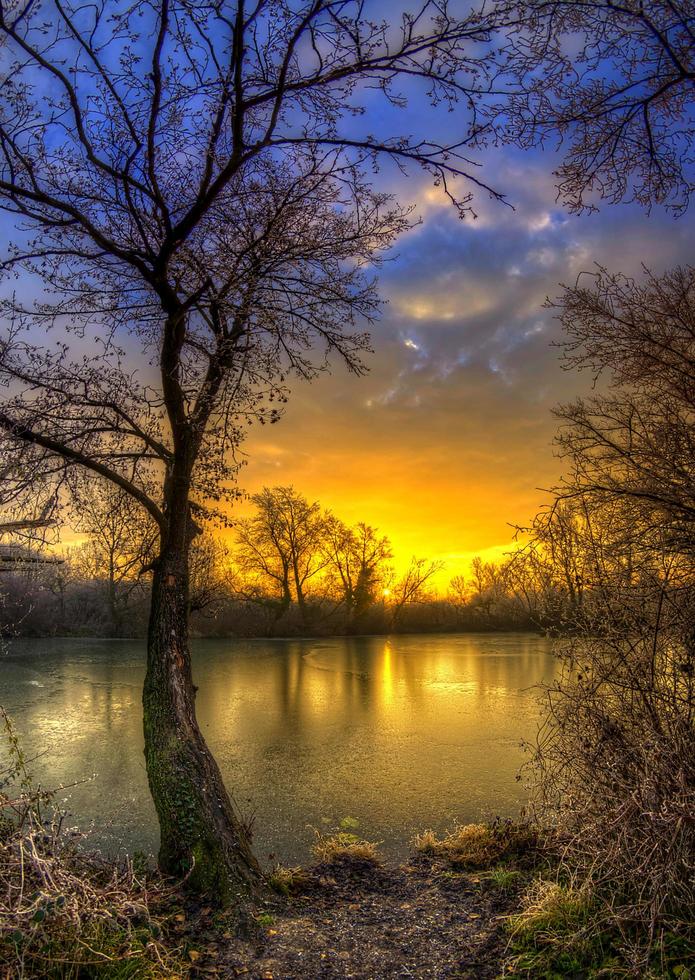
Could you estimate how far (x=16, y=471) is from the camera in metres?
5.05

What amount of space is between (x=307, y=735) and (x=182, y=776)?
750cm

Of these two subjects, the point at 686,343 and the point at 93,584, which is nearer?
the point at 686,343

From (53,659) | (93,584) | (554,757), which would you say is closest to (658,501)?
(554,757)

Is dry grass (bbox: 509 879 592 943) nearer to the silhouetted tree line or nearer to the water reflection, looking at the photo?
the water reflection

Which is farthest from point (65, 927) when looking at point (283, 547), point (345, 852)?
point (283, 547)

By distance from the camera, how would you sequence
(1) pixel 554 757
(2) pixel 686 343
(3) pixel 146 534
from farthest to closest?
(3) pixel 146 534, (2) pixel 686 343, (1) pixel 554 757

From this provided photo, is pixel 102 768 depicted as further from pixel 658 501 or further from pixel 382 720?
pixel 658 501

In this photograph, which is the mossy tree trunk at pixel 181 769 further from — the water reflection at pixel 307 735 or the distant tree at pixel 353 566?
the distant tree at pixel 353 566

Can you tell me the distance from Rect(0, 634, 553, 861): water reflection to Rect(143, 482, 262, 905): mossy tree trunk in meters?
1.89

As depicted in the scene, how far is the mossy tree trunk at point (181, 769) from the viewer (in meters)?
4.55

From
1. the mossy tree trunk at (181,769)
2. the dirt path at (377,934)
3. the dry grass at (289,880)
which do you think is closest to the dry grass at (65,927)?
the dirt path at (377,934)

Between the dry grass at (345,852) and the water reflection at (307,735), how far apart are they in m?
0.30

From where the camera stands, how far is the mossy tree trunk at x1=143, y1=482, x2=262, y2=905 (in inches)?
179

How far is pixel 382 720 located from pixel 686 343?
32.6 ft
